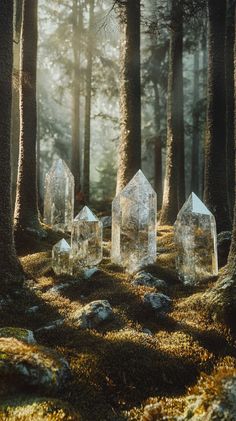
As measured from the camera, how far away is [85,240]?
8844mm

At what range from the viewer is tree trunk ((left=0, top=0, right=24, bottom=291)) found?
703cm

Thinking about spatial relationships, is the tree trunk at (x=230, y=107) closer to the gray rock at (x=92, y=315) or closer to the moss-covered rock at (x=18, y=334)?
the gray rock at (x=92, y=315)

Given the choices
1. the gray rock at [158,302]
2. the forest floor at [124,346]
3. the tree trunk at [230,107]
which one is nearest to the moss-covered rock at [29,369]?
the forest floor at [124,346]

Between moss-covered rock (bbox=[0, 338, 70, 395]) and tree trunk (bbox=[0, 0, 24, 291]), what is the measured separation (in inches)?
116

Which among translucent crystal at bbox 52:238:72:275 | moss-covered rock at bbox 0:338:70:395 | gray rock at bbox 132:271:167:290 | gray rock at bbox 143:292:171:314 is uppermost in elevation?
translucent crystal at bbox 52:238:72:275

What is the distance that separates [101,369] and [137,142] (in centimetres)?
781

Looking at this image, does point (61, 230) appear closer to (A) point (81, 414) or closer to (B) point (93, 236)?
(B) point (93, 236)

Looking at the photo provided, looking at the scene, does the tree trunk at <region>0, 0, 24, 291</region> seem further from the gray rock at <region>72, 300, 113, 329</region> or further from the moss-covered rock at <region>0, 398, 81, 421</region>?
the moss-covered rock at <region>0, 398, 81, 421</region>

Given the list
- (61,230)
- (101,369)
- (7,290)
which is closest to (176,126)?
(61,230)

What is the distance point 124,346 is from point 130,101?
7.97 m

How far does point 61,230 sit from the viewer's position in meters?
12.8

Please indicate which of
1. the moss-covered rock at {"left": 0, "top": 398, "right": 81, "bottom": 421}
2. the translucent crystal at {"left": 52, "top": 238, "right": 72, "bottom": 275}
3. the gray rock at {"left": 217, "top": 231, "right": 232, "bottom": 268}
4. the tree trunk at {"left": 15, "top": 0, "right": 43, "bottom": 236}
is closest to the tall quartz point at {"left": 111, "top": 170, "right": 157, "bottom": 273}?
the translucent crystal at {"left": 52, "top": 238, "right": 72, "bottom": 275}

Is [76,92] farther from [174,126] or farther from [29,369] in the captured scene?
[29,369]

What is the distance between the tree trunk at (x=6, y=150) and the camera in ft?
23.1
